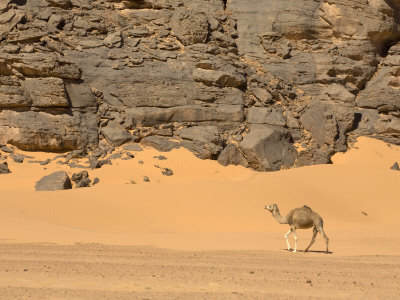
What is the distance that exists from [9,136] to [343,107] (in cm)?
1529

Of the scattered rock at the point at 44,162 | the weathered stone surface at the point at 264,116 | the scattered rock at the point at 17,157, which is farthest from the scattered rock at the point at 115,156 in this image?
the weathered stone surface at the point at 264,116

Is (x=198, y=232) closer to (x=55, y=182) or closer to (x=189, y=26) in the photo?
(x=55, y=182)

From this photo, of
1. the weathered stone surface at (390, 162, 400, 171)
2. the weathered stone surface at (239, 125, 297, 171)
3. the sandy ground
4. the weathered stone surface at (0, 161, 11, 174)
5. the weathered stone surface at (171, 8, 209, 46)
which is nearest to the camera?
the sandy ground

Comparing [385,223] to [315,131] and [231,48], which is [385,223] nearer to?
[315,131]

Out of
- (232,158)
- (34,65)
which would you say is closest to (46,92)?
Result: (34,65)

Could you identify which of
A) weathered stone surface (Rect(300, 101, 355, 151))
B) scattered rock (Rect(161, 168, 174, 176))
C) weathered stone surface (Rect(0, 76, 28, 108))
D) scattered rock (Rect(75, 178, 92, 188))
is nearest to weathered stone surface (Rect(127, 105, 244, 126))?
scattered rock (Rect(161, 168, 174, 176))

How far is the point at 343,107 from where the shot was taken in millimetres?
28969

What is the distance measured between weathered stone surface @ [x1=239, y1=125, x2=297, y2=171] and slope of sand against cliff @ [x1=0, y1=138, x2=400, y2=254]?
72cm

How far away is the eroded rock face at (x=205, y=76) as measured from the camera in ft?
82.7

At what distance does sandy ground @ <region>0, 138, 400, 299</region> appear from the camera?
25.2 feet

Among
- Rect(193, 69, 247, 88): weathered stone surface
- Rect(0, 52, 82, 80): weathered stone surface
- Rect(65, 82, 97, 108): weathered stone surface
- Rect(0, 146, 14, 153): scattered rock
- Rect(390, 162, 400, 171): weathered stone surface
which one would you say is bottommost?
Rect(390, 162, 400, 171): weathered stone surface

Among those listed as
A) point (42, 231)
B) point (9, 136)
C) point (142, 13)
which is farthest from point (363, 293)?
point (142, 13)

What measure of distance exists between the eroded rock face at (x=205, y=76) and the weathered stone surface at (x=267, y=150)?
0.17 feet

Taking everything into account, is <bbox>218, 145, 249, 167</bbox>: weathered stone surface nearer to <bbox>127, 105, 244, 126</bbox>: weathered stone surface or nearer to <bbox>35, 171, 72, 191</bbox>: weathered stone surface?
<bbox>127, 105, 244, 126</bbox>: weathered stone surface
